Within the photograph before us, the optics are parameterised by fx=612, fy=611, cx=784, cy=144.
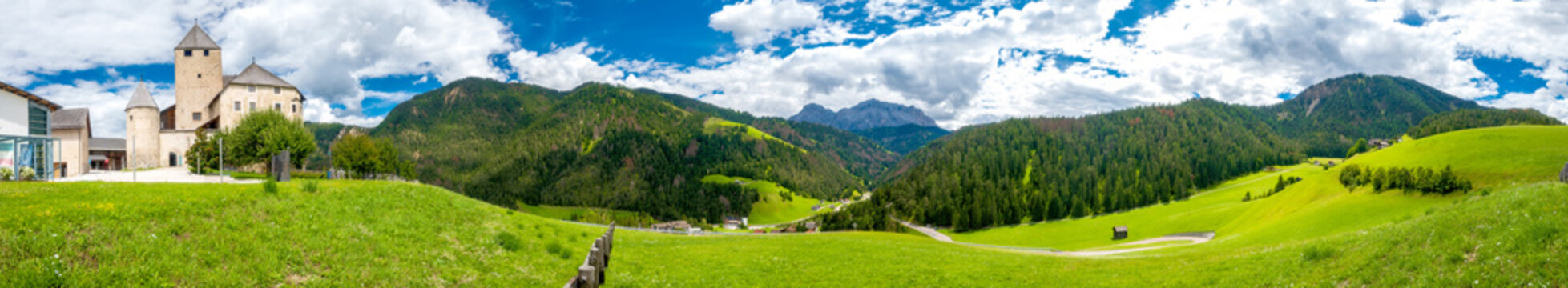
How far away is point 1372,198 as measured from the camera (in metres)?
48.8

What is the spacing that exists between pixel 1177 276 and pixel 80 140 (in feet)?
307

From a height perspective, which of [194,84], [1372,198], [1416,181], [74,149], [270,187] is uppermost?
[194,84]

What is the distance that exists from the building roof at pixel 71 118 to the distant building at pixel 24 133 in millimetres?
21884

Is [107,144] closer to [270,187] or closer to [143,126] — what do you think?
[143,126]

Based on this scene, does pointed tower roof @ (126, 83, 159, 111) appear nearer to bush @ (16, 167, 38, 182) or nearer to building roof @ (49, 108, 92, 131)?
building roof @ (49, 108, 92, 131)

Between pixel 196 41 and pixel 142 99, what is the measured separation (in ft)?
30.2

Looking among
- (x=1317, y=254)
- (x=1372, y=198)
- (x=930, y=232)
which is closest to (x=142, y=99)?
(x=1317, y=254)

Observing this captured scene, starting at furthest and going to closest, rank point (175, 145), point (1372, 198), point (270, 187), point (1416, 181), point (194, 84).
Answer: point (194, 84), point (175, 145), point (1372, 198), point (1416, 181), point (270, 187)

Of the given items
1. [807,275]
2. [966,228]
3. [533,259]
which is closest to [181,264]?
[533,259]

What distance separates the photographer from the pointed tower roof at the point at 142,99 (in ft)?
238

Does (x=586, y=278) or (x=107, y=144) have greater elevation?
(x=107, y=144)

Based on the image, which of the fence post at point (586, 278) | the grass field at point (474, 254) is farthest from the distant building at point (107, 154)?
the fence post at point (586, 278)

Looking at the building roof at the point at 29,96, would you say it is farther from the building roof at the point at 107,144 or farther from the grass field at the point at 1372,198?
the grass field at the point at 1372,198

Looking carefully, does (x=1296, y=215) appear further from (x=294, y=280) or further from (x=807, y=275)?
(x=294, y=280)
